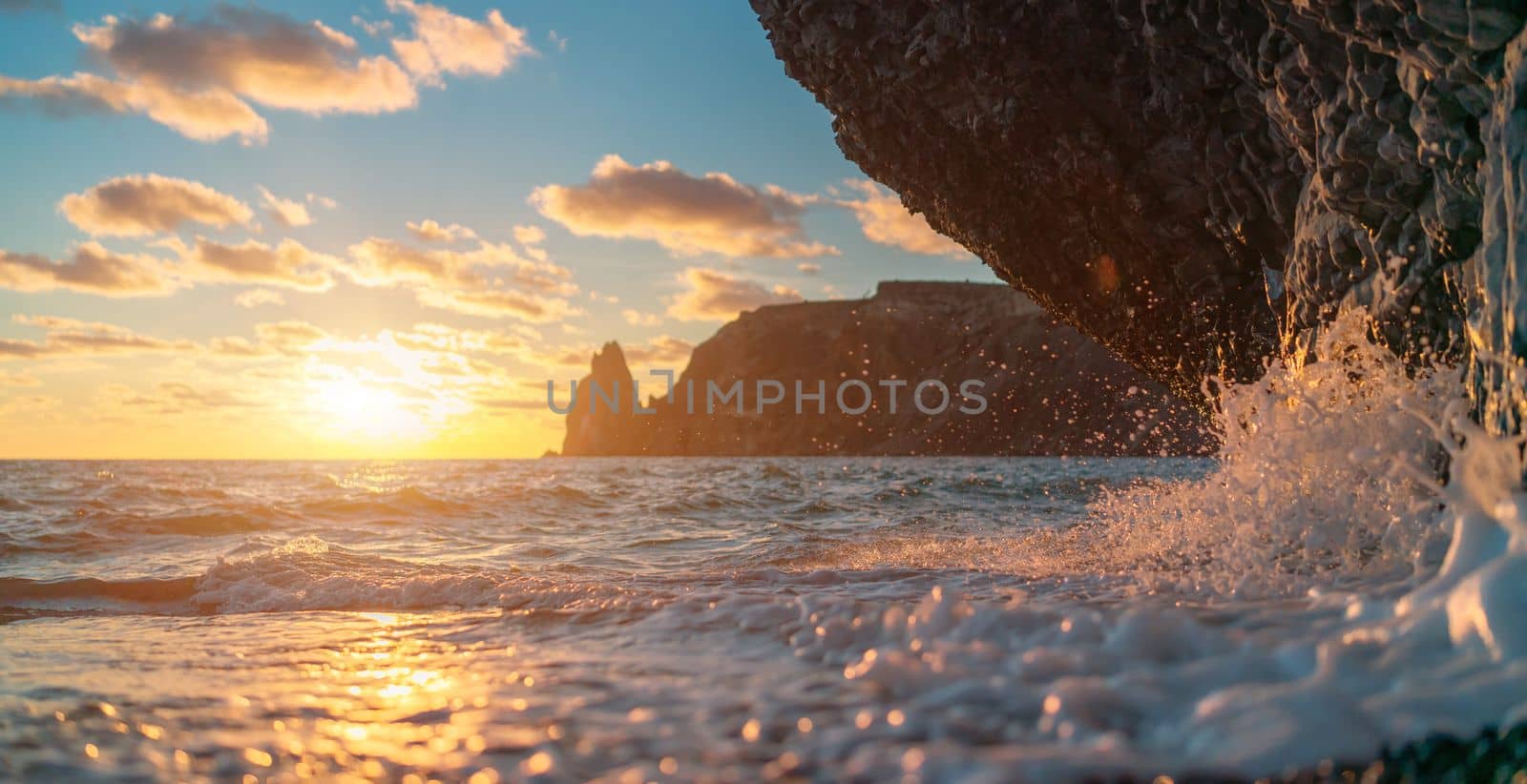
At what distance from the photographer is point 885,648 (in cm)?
333

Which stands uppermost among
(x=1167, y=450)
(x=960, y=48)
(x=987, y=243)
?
(x=960, y=48)

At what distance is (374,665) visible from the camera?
3.66 metres

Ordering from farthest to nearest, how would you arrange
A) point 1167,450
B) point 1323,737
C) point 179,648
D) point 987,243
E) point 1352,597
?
point 1167,450, point 987,243, point 179,648, point 1352,597, point 1323,737

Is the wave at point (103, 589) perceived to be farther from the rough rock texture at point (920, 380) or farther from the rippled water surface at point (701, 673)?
the rough rock texture at point (920, 380)

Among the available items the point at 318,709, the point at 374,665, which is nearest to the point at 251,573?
the point at 374,665

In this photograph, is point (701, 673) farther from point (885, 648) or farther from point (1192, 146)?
point (1192, 146)

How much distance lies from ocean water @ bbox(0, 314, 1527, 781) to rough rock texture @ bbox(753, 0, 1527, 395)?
917 millimetres

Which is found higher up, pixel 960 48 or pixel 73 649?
pixel 960 48

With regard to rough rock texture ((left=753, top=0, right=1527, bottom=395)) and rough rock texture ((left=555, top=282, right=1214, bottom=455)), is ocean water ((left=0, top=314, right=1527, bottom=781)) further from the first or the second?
rough rock texture ((left=555, top=282, right=1214, bottom=455))

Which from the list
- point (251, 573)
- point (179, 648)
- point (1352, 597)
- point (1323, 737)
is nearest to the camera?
point (1323, 737)

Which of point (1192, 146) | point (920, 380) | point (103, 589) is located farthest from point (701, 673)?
point (920, 380)

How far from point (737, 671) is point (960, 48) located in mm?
8212

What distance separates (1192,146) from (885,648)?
7424mm

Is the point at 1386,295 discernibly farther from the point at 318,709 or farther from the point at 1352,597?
the point at 318,709
